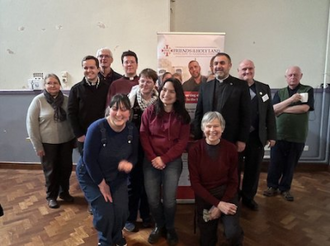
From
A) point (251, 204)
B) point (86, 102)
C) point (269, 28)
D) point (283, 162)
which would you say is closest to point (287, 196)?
point (283, 162)

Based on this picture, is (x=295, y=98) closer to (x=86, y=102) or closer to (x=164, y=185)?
(x=164, y=185)

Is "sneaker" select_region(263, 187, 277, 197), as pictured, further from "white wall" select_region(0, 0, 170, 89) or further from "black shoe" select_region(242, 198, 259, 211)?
"white wall" select_region(0, 0, 170, 89)

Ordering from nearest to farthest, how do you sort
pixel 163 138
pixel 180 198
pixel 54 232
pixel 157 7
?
pixel 163 138
pixel 54 232
pixel 180 198
pixel 157 7

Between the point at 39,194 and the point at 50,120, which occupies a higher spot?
the point at 50,120

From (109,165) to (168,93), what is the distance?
67 cm

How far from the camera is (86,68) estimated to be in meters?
2.29

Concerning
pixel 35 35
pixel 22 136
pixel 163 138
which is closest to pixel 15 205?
pixel 22 136

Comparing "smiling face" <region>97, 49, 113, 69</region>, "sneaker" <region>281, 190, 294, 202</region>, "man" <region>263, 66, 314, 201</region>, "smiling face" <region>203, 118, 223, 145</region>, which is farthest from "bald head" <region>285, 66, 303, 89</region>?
"smiling face" <region>97, 49, 113, 69</region>

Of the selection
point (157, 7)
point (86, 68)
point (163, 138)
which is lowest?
point (163, 138)

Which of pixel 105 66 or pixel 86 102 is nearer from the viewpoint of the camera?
pixel 86 102

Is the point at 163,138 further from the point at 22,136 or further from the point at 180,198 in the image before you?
the point at 22,136

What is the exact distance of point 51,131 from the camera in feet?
8.66

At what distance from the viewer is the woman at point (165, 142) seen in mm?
1916

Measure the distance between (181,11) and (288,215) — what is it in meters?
2.90
